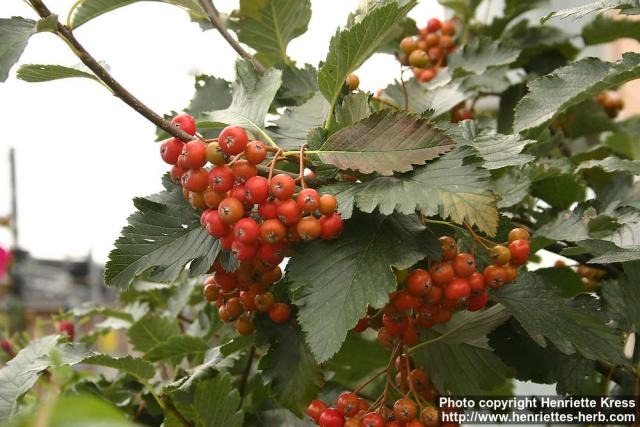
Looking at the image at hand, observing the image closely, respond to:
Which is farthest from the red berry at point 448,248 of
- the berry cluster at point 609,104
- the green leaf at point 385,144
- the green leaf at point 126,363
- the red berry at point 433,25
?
the berry cluster at point 609,104

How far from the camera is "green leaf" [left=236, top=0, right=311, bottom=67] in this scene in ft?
3.51

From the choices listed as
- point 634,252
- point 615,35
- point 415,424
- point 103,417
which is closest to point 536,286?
point 634,252

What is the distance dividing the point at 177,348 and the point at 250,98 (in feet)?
1.31

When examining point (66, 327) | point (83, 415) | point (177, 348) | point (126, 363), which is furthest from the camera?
point (66, 327)

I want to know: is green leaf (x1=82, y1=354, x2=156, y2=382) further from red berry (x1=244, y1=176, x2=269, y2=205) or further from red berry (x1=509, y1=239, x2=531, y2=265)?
red berry (x1=509, y1=239, x2=531, y2=265)

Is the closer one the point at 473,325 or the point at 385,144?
the point at 385,144

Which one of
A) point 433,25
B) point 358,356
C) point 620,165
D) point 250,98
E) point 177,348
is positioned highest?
point 433,25

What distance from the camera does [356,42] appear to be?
2.33ft

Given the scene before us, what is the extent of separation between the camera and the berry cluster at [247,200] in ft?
2.15

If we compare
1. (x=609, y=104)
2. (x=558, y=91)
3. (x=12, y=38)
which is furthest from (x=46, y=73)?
(x=609, y=104)

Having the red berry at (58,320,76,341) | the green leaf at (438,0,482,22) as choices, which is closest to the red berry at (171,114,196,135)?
the red berry at (58,320,76,341)

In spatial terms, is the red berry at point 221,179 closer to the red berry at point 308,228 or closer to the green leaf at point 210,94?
the red berry at point 308,228

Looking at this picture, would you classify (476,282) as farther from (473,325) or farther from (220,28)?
(220,28)

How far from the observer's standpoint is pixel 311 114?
2.93 ft
